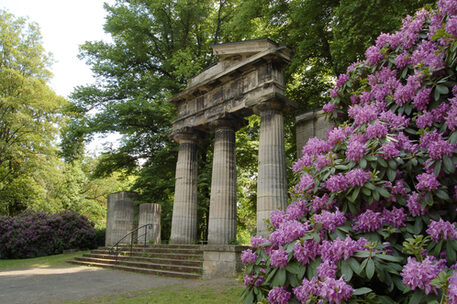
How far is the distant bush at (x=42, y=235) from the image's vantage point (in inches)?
827

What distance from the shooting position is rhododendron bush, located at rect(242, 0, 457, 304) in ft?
7.67

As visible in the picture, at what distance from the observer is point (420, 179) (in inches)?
104

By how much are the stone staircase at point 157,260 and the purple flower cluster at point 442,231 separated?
30.1ft

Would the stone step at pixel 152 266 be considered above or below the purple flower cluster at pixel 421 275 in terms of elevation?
below

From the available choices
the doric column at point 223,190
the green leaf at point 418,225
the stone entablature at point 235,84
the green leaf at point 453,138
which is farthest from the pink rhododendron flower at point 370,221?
the doric column at point 223,190

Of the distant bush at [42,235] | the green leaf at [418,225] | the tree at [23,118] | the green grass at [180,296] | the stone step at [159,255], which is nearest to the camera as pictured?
the green leaf at [418,225]

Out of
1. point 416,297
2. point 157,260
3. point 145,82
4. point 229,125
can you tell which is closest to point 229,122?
point 229,125

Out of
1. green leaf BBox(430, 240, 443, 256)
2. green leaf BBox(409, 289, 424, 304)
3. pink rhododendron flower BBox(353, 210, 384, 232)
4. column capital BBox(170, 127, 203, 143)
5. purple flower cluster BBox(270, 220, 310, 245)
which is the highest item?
column capital BBox(170, 127, 203, 143)

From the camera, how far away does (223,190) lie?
47.8ft

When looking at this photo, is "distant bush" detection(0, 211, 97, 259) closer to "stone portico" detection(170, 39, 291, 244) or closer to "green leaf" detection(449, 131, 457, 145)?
"stone portico" detection(170, 39, 291, 244)

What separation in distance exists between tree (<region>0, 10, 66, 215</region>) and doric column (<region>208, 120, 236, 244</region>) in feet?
60.7

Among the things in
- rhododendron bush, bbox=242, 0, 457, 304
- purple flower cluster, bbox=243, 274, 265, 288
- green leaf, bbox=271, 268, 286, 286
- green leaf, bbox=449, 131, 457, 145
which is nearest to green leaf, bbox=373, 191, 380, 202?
rhododendron bush, bbox=242, 0, 457, 304

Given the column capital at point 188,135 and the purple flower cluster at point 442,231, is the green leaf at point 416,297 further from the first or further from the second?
the column capital at point 188,135

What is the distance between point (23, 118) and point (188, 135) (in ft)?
57.7
